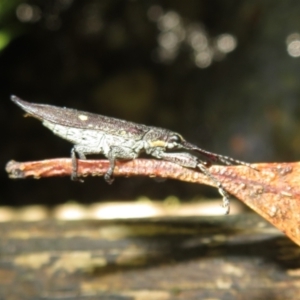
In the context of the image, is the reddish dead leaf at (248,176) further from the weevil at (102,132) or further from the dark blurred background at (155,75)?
the dark blurred background at (155,75)

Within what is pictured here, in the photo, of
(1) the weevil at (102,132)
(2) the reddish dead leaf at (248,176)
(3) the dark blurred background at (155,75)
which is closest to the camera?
(2) the reddish dead leaf at (248,176)

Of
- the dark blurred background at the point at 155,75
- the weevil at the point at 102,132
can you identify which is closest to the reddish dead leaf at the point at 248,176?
the weevil at the point at 102,132

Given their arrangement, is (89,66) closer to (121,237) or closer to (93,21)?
(93,21)

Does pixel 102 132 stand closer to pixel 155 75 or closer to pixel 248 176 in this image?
pixel 248 176

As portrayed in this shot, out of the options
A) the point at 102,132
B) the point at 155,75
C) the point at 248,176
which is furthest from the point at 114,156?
the point at 155,75

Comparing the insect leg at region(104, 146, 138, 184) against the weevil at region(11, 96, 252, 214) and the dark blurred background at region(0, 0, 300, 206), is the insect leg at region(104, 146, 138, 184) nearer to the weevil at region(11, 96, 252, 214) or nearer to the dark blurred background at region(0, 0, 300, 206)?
the weevil at region(11, 96, 252, 214)

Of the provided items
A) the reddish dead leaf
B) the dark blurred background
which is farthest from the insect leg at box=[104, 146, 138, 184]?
the dark blurred background

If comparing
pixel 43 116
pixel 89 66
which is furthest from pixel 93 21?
pixel 43 116

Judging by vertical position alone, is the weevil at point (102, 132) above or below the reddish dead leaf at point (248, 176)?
above

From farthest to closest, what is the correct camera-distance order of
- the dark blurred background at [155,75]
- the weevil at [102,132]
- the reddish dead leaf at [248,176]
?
the dark blurred background at [155,75], the weevil at [102,132], the reddish dead leaf at [248,176]
